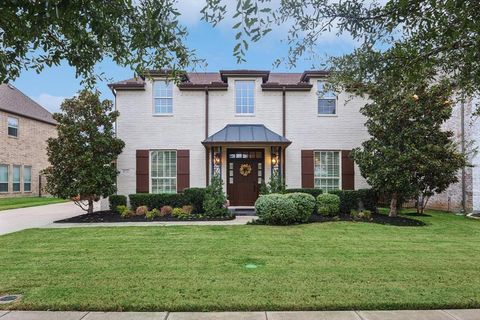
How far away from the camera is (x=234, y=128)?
51.2ft

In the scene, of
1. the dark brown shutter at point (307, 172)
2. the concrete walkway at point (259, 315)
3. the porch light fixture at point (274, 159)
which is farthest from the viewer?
the dark brown shutter at point (307, 172)

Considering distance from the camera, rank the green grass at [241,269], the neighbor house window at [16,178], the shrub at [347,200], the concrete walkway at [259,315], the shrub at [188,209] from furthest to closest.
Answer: the neighbor house window at [16,178] < the shrub at [347,200] < the shrub at [188,209] < the green grass at [241,269] < the concrete walkway at [259,315]

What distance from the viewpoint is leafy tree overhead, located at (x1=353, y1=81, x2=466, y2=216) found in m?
12.4

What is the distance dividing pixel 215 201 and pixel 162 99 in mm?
5279

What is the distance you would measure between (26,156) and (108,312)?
2600 centimetres

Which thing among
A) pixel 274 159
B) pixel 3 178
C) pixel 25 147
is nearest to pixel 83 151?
pixel 274 159

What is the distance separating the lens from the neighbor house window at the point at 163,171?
15.7 m

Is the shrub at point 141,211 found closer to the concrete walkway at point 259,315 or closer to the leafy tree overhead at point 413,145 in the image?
the leafy tree overhead at point 413,145

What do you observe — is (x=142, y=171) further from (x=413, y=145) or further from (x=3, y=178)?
(x=3, y=178)

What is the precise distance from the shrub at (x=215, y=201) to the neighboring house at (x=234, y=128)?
1.77m

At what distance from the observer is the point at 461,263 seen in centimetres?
679

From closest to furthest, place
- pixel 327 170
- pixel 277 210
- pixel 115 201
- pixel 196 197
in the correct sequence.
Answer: pixel 277 210, pixel 196 197, pixel 115 201, pixel 327 170

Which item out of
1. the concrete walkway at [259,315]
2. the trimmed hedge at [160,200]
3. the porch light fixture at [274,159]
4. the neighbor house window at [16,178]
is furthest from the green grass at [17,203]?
the concrete walkway at [259,315]

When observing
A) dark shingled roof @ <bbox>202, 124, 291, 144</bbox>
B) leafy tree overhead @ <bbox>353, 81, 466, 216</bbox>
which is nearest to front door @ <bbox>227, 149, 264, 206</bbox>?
dark shingled roof @ <bbox>202, 124, 291, 144</bbox>
